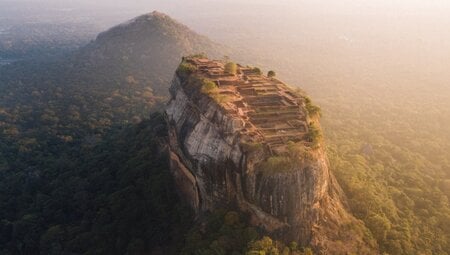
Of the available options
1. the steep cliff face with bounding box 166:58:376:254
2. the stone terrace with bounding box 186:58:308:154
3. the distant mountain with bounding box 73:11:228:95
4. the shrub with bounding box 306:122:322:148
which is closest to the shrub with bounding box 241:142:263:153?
the steep cliff face with bounding box 166:58:376:254

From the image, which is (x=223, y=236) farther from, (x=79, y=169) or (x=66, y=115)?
(x=66, y=115)

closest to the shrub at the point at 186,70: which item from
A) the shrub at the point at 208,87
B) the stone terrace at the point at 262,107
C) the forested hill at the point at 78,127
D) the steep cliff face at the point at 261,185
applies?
the stone terrace at the point at 262,107

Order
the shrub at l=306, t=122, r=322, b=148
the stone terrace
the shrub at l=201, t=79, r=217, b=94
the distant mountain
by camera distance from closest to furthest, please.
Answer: the shrub at l=306, t=122, r=322, b=148
the stone terrace
the shrub at l=201, t=79, r=217, b=94
the distant mountain

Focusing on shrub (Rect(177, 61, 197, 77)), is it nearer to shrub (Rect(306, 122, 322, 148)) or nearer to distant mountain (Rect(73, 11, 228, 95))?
shrub (Rect(306, 122, 322, 148))

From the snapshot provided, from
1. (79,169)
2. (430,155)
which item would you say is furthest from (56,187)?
(430,155)

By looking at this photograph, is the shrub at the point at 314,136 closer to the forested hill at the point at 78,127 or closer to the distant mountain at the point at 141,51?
the forested hill at the point at 78,127

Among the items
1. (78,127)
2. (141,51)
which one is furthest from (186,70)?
(141,51)
